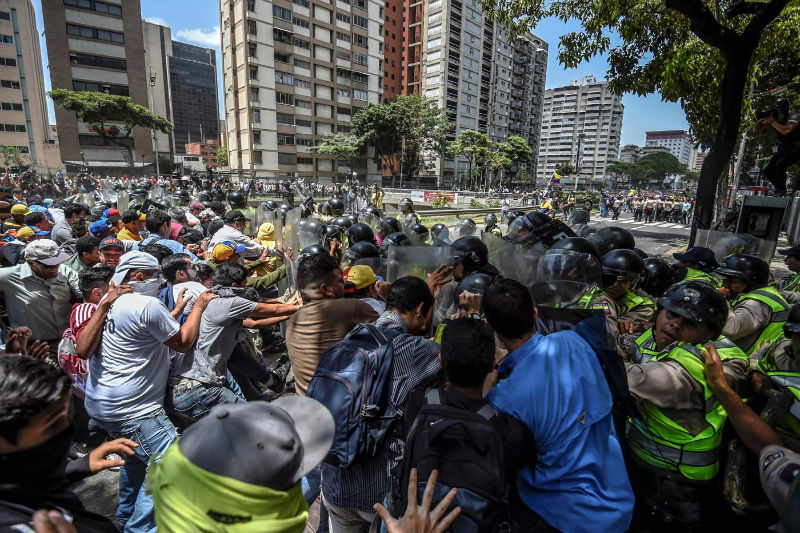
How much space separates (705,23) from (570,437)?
6.79 metres

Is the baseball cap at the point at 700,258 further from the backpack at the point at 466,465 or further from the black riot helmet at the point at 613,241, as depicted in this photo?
the backpack at the point at 466,465

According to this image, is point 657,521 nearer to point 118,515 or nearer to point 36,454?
point 36,454

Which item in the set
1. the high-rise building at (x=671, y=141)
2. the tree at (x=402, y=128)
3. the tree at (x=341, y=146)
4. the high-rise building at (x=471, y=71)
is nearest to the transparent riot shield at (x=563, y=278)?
the tree at (x=341, y=146)

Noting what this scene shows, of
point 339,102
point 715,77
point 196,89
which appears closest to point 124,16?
point 339,102

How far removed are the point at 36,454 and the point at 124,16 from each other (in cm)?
6264

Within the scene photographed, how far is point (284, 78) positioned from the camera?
51.8m

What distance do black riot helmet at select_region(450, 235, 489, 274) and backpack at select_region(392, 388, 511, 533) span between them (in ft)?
7.82

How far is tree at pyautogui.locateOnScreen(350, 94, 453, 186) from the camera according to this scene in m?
49.7

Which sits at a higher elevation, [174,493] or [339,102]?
[339,102]

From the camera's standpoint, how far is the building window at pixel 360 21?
56775 mm

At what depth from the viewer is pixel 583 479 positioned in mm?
1489

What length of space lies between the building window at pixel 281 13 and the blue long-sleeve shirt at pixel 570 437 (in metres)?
58.5

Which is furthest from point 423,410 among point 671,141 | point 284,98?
point 671,141

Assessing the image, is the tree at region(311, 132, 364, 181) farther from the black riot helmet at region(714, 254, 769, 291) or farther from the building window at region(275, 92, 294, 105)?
the black riot helmet at region(714, 254, 769, 291)
